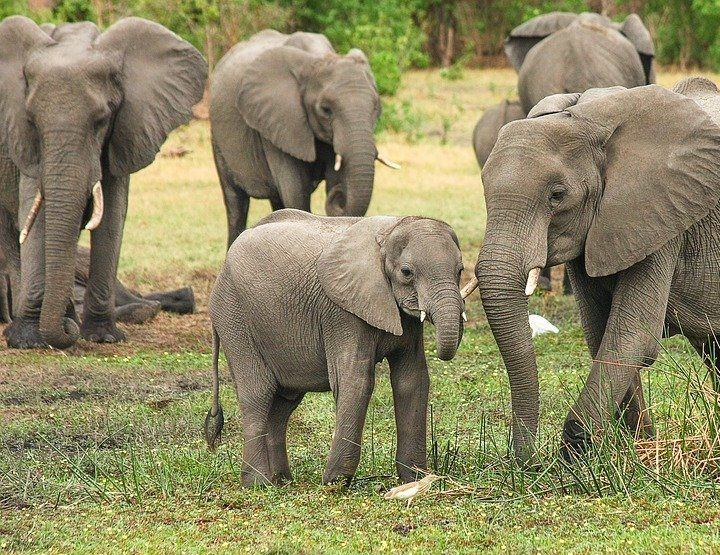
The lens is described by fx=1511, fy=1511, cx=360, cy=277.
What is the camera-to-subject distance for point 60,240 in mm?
9539

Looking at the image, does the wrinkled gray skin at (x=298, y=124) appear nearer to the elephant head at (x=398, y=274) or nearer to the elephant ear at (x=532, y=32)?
the elephant ear at (x=532, y=32)

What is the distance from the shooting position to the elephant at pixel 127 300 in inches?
434

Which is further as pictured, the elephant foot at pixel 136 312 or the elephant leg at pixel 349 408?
the elephant foot at pixel 136 312

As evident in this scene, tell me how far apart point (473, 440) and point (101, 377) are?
283 centimetres

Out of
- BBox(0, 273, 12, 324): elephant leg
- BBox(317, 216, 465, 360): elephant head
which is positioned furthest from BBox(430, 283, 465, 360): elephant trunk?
BBox(0, 273, 12, 324): elephant leg

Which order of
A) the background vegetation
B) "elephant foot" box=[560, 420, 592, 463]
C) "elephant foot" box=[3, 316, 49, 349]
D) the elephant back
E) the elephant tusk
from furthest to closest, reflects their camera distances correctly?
the background vegetation < the elephant back < "elephant foot" box=[3, 316, 49, 349] < the elephant tusk < "elephant foot" box=[560, 420, 592, 463]

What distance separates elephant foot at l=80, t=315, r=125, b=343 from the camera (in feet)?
A: 33.8

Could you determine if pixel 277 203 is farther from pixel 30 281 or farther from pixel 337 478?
pixel 337 478

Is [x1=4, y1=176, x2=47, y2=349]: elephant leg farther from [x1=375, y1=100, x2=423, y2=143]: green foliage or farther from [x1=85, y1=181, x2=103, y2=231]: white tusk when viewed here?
[x1=375, y1=100, x2=423, y2=143]: green foliage

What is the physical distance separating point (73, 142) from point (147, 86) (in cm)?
103

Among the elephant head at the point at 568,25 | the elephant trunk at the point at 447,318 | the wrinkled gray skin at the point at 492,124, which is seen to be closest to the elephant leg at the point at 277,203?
the wrinkled gray skin at the point at 492,124

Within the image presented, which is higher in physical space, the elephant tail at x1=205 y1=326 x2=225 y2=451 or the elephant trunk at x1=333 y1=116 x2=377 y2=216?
the elephant trunk at x1=333 y1=116 x2=377 y2=216

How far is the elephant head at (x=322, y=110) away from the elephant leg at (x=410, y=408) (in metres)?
5.10

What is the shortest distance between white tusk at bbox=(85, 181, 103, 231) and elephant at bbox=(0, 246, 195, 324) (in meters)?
1.21
